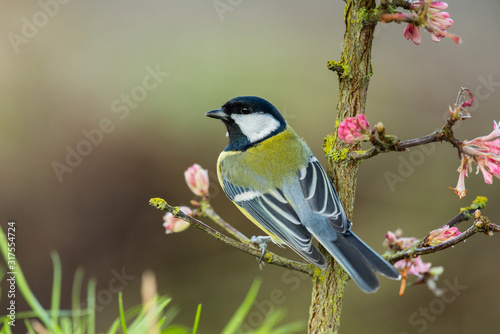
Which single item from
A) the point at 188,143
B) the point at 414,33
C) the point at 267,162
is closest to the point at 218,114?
the point at 267,162

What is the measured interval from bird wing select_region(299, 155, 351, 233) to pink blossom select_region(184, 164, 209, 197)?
1.11 feet

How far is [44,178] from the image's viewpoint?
10.6 ft

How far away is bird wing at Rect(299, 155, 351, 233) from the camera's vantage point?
4.33ft

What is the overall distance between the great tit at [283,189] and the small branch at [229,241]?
2.0 inches

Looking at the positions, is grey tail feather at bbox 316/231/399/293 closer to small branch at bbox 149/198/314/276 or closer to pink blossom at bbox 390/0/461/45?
small branch at bbox 149/198/314/276

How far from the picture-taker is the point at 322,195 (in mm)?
1470

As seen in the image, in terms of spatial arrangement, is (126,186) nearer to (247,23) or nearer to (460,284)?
(247,23)

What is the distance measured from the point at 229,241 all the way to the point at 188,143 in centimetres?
228

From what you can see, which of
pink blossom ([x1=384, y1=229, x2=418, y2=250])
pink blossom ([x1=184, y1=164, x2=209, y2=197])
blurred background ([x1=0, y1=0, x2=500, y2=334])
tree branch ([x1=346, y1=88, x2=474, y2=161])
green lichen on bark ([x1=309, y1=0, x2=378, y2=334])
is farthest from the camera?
blurred background ([x1=0, y1=0, x2=500, y2=334])

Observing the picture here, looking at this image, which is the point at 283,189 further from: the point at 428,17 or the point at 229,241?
the point at 428,17

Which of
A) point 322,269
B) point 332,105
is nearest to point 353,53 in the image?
point 322,269

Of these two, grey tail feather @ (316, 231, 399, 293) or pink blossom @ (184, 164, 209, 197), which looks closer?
grey tail feather @ (316, 231, 399, 293)

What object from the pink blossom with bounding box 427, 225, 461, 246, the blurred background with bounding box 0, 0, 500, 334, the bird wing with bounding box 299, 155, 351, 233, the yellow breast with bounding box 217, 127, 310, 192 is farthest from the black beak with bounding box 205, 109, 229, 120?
the blurred background with bounding box 0, 0, 500, 334

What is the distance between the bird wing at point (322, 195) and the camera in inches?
52.0
